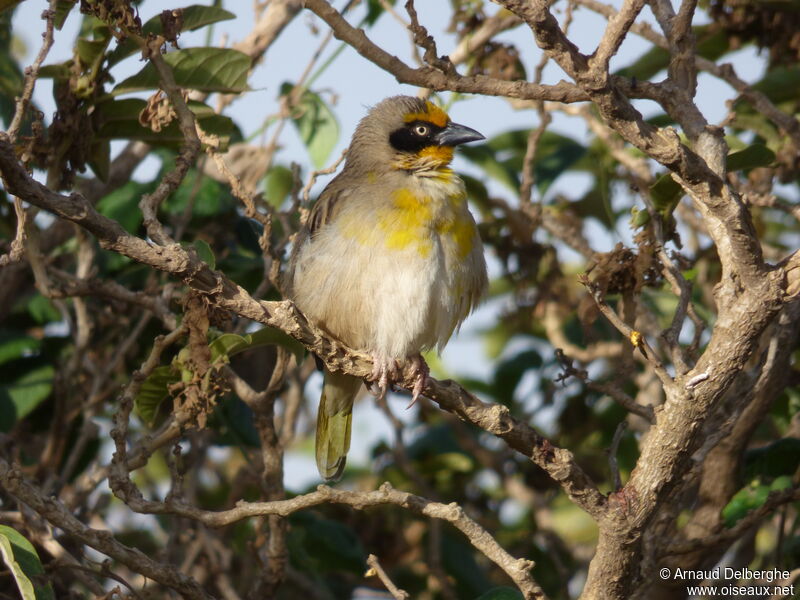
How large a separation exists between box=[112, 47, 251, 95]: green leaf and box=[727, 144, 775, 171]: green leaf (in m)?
1.75

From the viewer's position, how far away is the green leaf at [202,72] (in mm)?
3787

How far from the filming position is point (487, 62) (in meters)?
4.70

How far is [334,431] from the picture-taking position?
445 cm

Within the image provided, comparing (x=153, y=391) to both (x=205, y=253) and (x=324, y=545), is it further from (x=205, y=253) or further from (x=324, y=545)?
(x=324, y=545)

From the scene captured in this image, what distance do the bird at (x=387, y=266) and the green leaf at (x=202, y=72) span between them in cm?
61

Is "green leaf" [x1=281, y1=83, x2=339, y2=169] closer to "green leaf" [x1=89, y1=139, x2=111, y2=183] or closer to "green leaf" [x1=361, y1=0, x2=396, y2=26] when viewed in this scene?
"green leaf" [x1=361, y1=0, x2=396, y2=26]

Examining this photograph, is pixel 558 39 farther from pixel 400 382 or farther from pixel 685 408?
pixel 400 382

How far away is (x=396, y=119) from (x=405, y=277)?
104 cm

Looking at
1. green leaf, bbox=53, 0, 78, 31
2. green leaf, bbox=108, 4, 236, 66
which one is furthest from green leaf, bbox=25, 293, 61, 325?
green leaf, bbox=53, 0, 78, 31

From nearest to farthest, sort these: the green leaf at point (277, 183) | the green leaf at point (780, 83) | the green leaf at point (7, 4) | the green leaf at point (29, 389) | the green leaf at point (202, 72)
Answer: the green leaf at point (7, 4) → the green leaf at point (202, 72) → the green leaf at point (29, 389) → the green leaf at point (780, 83) → the green leaf at point (277, 183)

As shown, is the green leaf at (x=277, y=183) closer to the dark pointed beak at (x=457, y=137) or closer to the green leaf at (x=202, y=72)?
the dark pointed beak at (x=457, y=137)

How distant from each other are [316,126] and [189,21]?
41.1 inches

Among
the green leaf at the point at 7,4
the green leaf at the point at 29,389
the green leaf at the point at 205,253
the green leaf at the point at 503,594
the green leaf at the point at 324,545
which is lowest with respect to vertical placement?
the green leaf at the point at 503,594

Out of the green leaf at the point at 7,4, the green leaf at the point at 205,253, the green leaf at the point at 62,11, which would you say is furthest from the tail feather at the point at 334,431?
the green leaf at the point at 7,4
